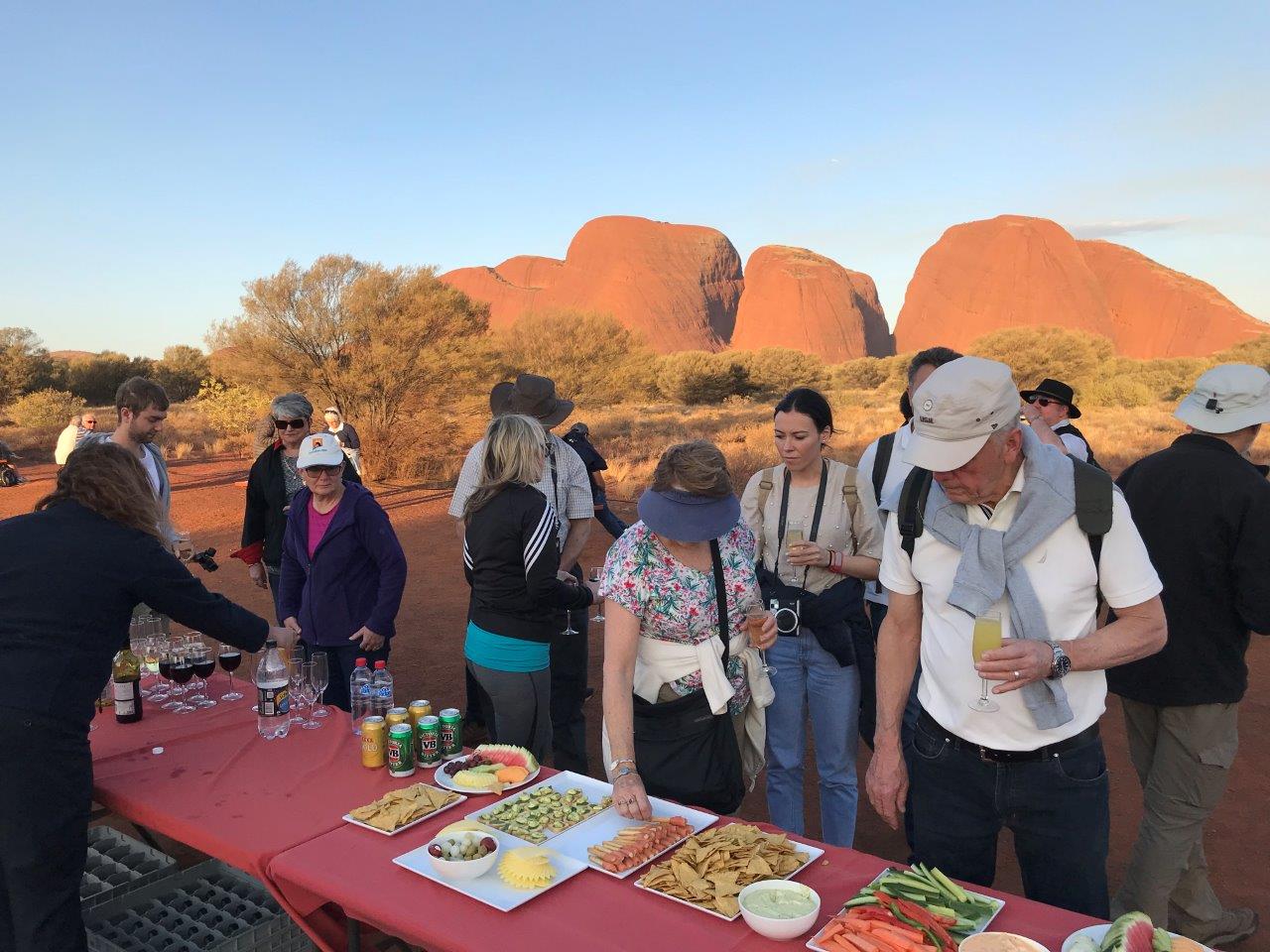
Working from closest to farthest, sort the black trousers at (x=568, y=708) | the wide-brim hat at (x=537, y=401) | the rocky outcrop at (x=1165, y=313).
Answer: the black trousers at (x=568, y=708)
the wide-brim hat at (x=537, y=401)
the rocky outcrop at (x=1165, y=313)

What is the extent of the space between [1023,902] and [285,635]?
2668 millimetres

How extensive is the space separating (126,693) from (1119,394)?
3557 centimetres

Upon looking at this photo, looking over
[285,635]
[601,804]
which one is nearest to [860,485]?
[601,804]

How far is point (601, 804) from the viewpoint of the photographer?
99.0 inches

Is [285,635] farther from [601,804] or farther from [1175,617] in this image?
[1175,617]

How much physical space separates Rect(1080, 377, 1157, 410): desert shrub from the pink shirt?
108 feet

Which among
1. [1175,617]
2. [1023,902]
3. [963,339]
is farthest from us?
[963,339]

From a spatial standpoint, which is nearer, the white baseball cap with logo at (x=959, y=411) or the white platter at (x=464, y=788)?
the white baseball cap with logo at (x=959, y=411)

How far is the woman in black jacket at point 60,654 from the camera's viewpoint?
247cm

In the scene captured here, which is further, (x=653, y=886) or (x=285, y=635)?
(x=285, y=635)

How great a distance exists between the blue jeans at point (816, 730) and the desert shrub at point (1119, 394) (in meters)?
32.2

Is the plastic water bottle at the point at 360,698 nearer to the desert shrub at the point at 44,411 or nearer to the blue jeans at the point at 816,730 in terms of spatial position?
the blue jeans at the point at 816,730

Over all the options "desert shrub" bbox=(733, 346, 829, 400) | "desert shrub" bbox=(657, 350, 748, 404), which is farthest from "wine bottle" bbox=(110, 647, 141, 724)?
"desert shrub" bbox=(733, 346, 829, 400)

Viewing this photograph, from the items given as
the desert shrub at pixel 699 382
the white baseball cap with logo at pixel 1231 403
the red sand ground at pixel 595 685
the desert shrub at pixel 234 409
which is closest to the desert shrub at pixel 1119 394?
the desert shrub at pixel 699 382
